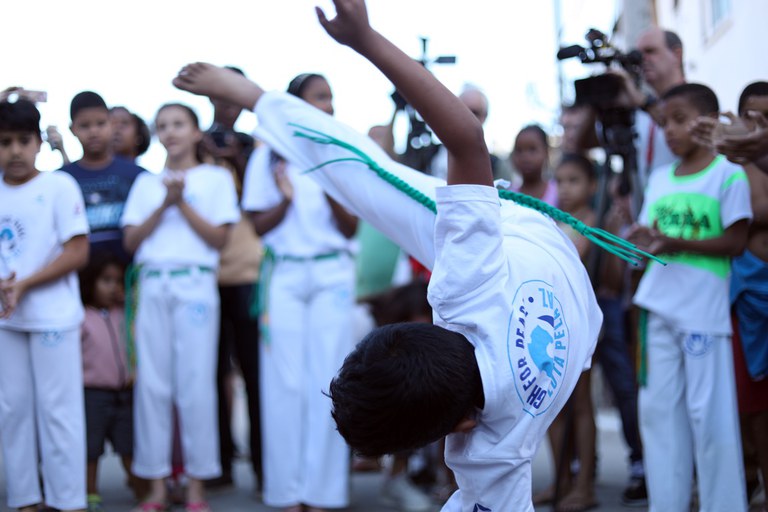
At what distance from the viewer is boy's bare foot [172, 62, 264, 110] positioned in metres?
2.64

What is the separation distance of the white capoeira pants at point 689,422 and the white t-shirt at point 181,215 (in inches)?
76.3

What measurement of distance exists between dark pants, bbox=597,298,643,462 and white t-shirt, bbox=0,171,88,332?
222cm

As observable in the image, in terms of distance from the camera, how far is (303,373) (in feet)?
13.6

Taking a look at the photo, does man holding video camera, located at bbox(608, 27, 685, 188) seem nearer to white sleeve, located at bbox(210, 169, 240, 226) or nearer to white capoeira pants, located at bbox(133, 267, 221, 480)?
white sleeve, located at bbox(210, 169, 240, 226)

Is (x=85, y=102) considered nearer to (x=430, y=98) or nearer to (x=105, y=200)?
(x=105, y=200)

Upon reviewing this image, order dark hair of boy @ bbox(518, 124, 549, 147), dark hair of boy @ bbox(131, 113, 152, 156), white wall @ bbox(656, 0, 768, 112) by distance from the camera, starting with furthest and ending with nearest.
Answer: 1. white wall @ bbox(656, 0, 768, 112)
2. dark hair of boy @ bbox(131, 113, 152, 156)
3. dark hair of boy @ bbox(518, 124, 549, 147)

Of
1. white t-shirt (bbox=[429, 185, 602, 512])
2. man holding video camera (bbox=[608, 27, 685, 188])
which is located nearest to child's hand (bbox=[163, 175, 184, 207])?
man holding video camera (bbox=[608, 27, 685, 188])

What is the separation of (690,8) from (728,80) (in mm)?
2334

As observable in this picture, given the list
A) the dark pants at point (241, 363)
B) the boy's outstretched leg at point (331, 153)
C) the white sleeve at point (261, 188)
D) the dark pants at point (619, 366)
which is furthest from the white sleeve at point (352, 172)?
the dark pants at point (241, 363)

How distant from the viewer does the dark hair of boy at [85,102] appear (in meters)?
4.20

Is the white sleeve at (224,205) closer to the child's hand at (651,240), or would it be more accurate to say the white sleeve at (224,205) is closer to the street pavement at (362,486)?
the street pavement at (362,486)

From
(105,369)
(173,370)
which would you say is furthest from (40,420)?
(173,370)

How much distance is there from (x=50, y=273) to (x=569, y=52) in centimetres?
210

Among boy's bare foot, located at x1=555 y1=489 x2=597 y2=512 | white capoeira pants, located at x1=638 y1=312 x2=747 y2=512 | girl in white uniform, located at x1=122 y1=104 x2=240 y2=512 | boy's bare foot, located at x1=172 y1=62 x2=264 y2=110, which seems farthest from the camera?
girl in white uniform, located at x1=122 y1=104 x2=240 y2=512
